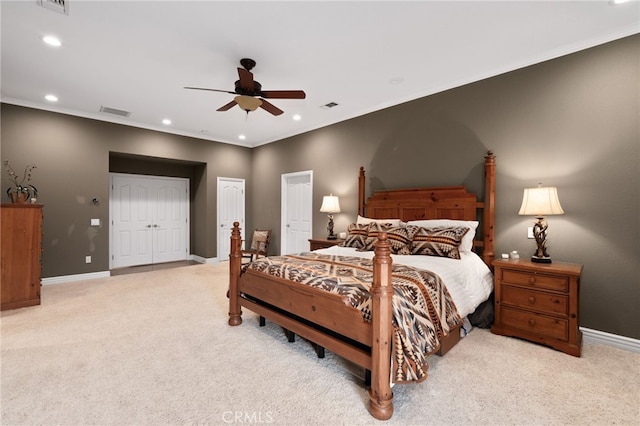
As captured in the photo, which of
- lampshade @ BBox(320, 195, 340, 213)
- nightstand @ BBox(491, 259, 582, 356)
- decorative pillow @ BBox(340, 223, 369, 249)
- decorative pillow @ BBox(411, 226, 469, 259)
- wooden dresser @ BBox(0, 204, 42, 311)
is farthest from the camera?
lampshade @ BBox(320, 195, 340, 213)

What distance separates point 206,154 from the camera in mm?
6402

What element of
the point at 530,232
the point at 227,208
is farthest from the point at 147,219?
the point at 530,232

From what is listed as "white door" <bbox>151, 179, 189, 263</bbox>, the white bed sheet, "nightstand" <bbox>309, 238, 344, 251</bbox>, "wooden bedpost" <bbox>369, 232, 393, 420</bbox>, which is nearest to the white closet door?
"white door" <bbox>151, 179, 189, 263</bbox>

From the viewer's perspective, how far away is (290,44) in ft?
9.25

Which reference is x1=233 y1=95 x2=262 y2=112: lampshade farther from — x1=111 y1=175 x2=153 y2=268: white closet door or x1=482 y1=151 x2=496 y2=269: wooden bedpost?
x1=111 y1=175 x2=153 y2=268: white closet door

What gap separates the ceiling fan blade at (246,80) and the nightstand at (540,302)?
3.06 m

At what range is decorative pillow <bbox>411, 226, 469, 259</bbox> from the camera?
9.93 ft

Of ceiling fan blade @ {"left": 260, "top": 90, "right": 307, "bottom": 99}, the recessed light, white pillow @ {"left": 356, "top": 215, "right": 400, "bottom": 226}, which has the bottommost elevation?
white pillow @ {"left": 356, "top": 215, "right": 400, "bottom": 226}

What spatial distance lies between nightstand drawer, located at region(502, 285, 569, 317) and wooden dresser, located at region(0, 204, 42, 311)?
560 cm

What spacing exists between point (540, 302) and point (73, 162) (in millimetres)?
6813

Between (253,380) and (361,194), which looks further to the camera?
(361,194)

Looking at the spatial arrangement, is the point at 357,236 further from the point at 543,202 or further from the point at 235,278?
the point at 543,202

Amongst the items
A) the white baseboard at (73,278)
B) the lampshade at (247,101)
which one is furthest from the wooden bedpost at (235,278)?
A: the white baseboard at (73,278)

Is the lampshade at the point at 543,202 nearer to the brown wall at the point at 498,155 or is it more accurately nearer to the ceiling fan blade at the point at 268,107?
the brown wall at the point at 498,155
